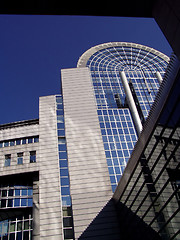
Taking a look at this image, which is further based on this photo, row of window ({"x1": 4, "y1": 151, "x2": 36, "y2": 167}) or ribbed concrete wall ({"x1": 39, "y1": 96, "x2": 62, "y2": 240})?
row of window ({"x1": 4, "y1": 151, "x2": 36, "y2": 167})

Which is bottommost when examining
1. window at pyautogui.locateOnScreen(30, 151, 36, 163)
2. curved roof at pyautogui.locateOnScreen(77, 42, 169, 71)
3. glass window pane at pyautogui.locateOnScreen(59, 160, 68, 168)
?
glass window pane at pyautogui.locateOnScreen(59, 160, 68, 168)

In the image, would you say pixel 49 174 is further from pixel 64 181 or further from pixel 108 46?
pixel 108 46

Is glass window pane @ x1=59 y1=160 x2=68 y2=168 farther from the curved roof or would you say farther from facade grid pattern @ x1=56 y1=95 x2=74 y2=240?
the curved roof

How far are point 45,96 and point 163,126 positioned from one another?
111 ft

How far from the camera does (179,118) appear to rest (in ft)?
52.7

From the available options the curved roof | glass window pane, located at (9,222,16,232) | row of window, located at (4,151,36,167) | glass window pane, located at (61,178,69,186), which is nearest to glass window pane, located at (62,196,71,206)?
glass window pane, located at (61,178,69,186)

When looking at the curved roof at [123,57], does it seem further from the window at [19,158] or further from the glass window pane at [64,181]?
the glass window pane at [64,181]

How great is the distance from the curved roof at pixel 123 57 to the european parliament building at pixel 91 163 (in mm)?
2324

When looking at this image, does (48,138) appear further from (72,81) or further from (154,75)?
(154,75)

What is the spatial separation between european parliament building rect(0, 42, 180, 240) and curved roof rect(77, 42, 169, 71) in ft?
7.62

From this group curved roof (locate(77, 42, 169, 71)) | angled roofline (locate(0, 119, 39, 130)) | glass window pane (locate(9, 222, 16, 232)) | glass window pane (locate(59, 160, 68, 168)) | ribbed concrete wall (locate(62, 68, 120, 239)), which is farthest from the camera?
curved roof (locate(77, 42, 169, 71))

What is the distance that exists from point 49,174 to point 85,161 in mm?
6372

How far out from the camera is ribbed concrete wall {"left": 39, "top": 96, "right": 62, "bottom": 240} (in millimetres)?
31891

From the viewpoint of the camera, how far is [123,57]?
61.6 m
